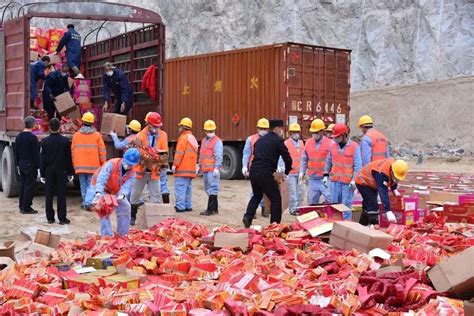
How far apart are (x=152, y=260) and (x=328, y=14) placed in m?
32.5

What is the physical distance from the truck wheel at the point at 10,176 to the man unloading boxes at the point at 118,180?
5232 mm

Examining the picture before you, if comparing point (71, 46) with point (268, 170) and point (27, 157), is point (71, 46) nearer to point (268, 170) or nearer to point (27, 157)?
point (27, 157)

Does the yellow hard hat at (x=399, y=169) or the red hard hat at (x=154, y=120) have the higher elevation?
the red hard hat at (x=154, y=120)

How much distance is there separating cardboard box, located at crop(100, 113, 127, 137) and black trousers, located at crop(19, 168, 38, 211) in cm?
168

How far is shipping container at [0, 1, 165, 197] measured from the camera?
11836 mm

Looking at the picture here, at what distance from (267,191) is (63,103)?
5216mm

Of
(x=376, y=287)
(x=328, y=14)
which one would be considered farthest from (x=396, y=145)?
(x=376, y=287)

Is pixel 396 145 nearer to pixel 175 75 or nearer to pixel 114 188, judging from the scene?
pixel 175 75

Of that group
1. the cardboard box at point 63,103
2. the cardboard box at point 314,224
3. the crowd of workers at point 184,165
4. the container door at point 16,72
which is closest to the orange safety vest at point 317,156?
the crowd of workers at point 184,165

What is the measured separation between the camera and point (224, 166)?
60.8ft

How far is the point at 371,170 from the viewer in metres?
8.70

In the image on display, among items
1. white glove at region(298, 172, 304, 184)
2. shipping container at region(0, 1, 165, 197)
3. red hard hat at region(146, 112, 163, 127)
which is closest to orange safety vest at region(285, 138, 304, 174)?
white glove at region(298, 172, 304, 184)

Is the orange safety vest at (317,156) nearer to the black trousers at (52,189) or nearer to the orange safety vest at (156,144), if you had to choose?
the orange safety vest at (156,144)

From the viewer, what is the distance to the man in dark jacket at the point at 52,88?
12852 millimetres
